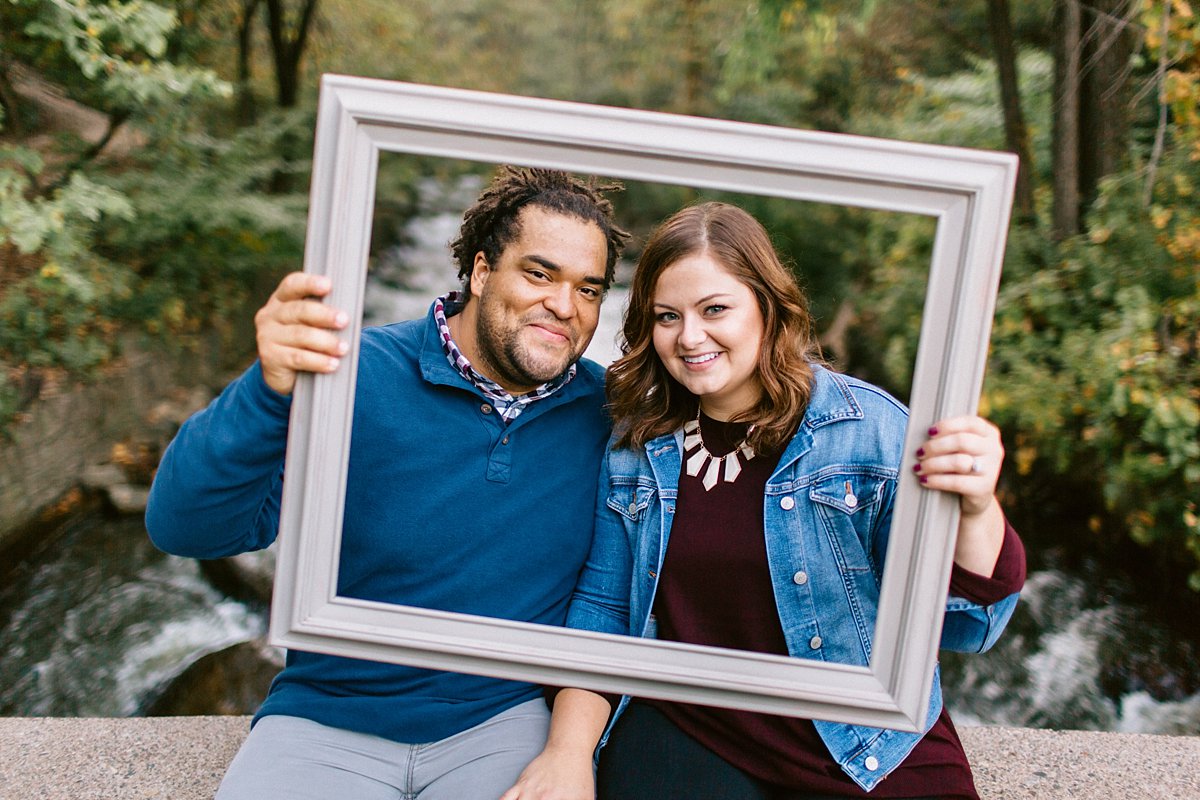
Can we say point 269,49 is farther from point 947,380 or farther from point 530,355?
point 947,380

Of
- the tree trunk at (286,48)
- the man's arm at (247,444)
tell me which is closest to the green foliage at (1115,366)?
the man's arm at (247,444)

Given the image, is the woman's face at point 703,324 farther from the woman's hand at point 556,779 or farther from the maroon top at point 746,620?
the woman's hand at point 556,779

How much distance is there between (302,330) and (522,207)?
1.77ft

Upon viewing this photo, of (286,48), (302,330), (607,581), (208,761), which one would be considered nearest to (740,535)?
(607,581)

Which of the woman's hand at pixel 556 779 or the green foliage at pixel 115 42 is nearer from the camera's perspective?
the woman's hand at pixel 556 779

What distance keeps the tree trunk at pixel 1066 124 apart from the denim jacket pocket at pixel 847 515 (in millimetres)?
3894

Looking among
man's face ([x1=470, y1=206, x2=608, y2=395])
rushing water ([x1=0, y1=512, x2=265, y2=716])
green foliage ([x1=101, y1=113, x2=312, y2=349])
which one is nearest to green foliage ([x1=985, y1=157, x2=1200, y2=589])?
man's face ([x1=470, y1=206, x2=608, y2=395])

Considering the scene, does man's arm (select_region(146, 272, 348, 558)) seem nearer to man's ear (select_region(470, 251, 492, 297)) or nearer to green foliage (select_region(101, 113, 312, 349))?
man's ear (select_region(470, 251, 492, 297))

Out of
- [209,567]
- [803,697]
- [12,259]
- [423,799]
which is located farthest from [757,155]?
[12,259]

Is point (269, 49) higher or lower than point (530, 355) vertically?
higher

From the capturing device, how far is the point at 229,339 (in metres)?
5.84

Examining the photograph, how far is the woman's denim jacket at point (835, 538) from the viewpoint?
1.66m

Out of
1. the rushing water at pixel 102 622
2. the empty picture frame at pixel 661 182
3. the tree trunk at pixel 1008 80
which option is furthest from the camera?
the tree trunk at pixel 1008 80

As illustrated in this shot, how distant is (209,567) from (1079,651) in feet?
15.8
